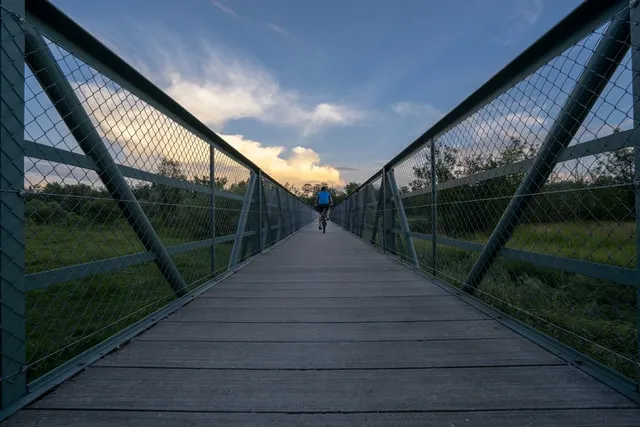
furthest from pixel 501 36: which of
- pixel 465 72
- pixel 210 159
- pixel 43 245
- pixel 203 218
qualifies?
pixel 43 245

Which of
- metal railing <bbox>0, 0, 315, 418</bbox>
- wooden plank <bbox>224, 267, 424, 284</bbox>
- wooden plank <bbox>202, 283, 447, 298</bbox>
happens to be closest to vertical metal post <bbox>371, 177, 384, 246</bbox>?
wooden plank <bbox>224, 267, 424, 284</bbox>

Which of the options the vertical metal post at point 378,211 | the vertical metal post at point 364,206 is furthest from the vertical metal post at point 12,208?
the vertical metal post at point 364,206

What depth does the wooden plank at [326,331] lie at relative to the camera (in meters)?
1.67

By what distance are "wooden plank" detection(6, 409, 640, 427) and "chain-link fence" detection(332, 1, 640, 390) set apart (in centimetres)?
29

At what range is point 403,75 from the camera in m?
8.32

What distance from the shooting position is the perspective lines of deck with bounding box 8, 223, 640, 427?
1.05m

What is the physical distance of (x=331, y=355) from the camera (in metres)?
1.47

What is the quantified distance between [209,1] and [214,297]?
508cm

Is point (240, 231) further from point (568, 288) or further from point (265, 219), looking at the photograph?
point (568, 288)

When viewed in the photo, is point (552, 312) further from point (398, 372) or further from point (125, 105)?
point (125, 105)

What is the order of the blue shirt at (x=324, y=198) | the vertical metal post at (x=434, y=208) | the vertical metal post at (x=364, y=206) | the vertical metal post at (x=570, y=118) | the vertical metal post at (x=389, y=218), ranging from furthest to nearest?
1. the blue shirt at (x=324, y=198)
2. the vertical metal post at (x=364, y=206)
3. the vertical metal post at (x=389, y=218)
4. the vertical metal post at (x=434, y=208)
5. the vertical metal post at (x=570, y=118)

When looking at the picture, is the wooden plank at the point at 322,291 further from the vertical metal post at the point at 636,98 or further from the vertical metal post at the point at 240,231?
the vertical metal post at the point at 636,98

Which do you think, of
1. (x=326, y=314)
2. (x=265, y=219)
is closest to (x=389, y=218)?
(x=265, y=219)

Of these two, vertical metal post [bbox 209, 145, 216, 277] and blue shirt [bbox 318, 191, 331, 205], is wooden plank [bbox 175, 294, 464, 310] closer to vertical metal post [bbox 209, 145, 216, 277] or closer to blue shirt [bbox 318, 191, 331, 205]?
vertical metal post [bbox 209, 145, 216, 277]
